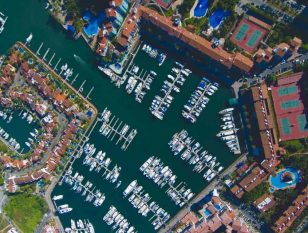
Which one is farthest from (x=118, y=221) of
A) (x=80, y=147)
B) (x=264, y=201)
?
(x=264, y=201)

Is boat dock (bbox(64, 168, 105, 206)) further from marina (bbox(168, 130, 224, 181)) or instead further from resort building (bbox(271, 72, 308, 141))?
resort building (bbox(271, 72, 308, 141))

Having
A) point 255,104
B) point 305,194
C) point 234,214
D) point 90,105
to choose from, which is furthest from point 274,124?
point 90,105

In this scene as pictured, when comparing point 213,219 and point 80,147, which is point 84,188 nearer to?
point 80,147

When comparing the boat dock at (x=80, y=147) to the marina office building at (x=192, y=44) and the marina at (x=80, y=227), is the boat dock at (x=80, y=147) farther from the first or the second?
the marina office building at (x=192, y=44)

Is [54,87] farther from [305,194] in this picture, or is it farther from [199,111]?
[305,194]

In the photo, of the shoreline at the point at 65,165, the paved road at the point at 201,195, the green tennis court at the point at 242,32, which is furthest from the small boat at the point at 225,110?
the shoreline at the point at 65,165

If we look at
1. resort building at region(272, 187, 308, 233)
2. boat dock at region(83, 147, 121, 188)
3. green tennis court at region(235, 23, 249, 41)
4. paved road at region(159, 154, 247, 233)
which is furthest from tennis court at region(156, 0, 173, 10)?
resort building at region(272, 187, 308, 233)
